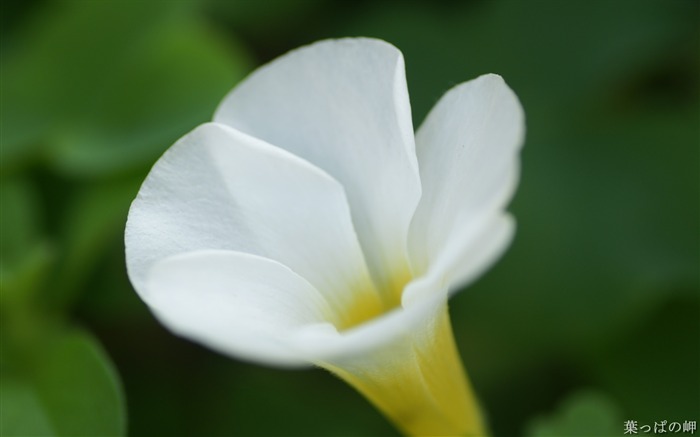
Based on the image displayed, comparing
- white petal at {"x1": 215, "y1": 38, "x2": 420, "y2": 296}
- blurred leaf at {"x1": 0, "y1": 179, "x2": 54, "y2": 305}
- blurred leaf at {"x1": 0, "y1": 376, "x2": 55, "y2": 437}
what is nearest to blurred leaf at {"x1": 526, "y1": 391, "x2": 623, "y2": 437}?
white petal at {"x1": 215, "y1": 38, "x2": 420, "y2": 296}

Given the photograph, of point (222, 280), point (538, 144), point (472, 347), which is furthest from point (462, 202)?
point (538, 144)

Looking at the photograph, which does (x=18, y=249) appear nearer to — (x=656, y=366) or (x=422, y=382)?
(x=422, y=382)

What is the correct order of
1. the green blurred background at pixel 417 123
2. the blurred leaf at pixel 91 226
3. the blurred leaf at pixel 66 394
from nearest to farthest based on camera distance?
the blurred leaf at pixel 66 394 → the blurred leaf at pixel 91 226 → the green blurred background at pixel 417 123

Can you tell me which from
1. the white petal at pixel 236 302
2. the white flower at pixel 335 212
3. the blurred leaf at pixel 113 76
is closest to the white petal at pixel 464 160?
the white flower at pixel 335 212

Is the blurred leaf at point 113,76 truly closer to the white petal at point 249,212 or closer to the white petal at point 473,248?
the white petal at point 249,212

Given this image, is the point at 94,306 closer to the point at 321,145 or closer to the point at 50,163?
the point at 50,163

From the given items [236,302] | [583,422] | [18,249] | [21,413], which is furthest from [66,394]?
[583,422]
